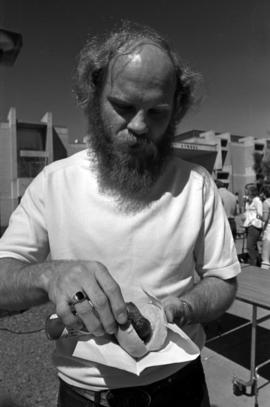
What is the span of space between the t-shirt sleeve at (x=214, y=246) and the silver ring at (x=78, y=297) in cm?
45

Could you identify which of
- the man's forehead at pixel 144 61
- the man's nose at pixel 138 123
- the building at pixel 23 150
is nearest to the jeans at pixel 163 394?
the man's nose at pixel 138 123

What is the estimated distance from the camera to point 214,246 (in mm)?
997

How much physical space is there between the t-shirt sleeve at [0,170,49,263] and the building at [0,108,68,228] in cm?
3326

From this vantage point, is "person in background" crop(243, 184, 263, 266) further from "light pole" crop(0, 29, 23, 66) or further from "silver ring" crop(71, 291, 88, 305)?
"silver ring" crop(71, 291, 88, 305)

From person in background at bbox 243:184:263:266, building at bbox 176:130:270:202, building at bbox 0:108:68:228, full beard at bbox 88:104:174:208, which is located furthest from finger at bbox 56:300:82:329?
building at bbox 176:130:270:202

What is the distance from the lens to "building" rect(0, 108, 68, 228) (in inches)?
1421

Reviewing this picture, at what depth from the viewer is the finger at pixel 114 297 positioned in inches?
26.7

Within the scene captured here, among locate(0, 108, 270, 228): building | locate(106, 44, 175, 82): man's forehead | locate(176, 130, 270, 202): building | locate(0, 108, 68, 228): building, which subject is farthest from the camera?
locate(176, 130, 270, 202): building

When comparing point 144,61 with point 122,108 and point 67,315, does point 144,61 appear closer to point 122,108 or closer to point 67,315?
point 122,108

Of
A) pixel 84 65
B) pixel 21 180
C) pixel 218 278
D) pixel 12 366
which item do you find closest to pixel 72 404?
pixel 218 278

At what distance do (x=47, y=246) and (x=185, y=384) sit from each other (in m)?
0.61

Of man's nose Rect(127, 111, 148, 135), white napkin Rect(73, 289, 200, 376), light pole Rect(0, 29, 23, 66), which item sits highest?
light pole Rect(0, 29, 23, 66)

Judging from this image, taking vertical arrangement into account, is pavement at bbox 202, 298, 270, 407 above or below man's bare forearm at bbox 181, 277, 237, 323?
below

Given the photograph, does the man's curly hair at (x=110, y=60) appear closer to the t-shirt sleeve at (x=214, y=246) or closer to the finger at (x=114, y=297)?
the t-shirt sleeve at (x=214, y=246)
